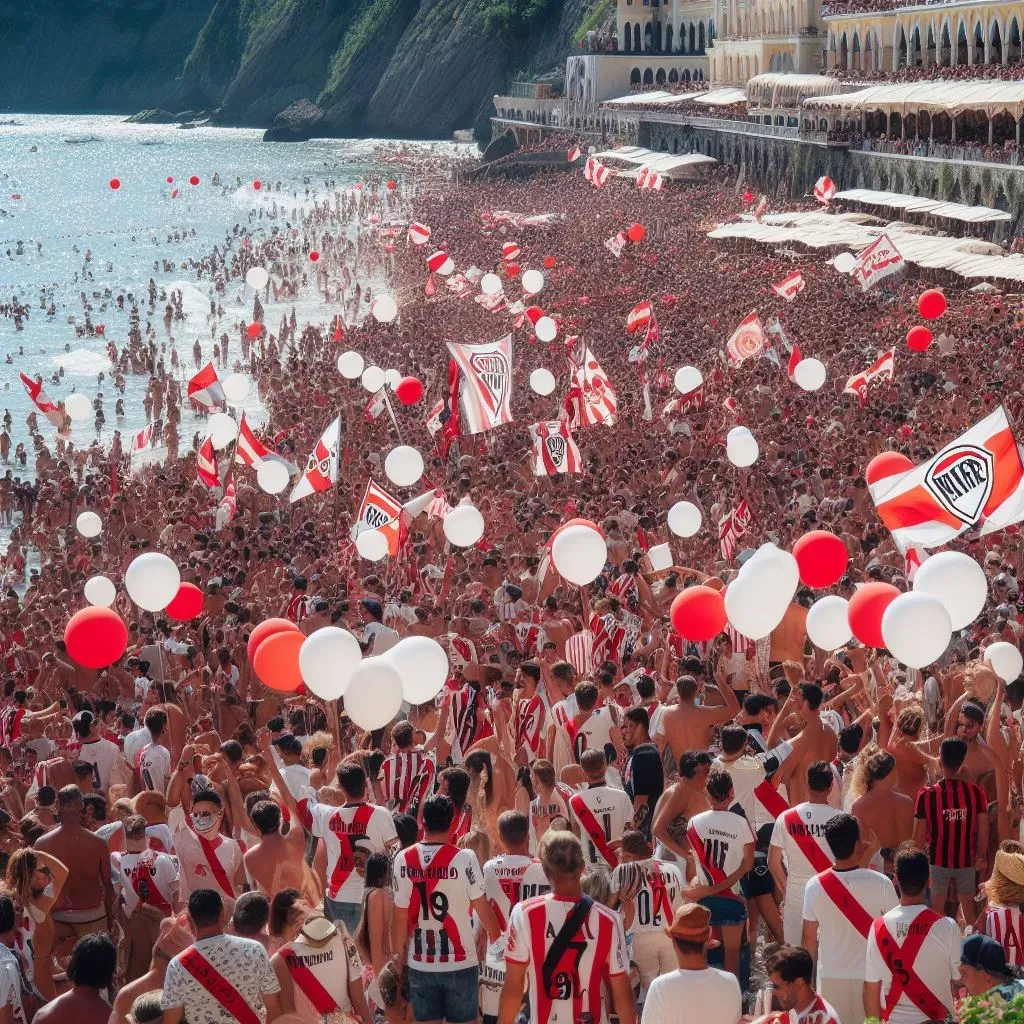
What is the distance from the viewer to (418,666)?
707cm

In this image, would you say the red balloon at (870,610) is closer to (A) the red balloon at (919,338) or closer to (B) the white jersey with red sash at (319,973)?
(B) the white jersey with red sash at (319,973)

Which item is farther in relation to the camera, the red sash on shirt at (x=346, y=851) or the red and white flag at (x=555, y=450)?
the red and white flag at (x=555, y=450)

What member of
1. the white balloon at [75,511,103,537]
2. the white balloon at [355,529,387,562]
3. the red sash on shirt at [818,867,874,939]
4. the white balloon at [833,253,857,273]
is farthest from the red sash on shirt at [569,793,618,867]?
the white balloon at [833,253,857,273]

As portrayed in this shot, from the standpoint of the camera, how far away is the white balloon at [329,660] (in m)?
7.00

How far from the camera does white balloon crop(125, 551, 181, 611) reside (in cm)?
988

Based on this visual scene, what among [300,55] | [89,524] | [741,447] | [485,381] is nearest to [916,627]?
[741,447]

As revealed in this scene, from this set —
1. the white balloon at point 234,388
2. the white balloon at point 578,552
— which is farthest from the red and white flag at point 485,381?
the white balloon at point 578,552

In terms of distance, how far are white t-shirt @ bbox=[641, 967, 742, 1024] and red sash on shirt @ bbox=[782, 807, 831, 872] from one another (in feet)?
4.57

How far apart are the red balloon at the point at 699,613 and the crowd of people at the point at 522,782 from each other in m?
0.31

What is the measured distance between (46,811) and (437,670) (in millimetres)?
1800

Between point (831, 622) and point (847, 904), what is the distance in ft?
9.05

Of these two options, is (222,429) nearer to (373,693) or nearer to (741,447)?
(741,447)

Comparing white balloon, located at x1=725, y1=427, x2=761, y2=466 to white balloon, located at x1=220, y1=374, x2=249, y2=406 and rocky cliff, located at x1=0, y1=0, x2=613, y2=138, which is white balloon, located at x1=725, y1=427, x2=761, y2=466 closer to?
white balloon, located at x1=220, y1=374, x2=249, y2=406

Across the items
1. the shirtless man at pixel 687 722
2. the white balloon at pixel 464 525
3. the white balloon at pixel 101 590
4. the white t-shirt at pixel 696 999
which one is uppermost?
the white t-shirt at pixel 696 999
